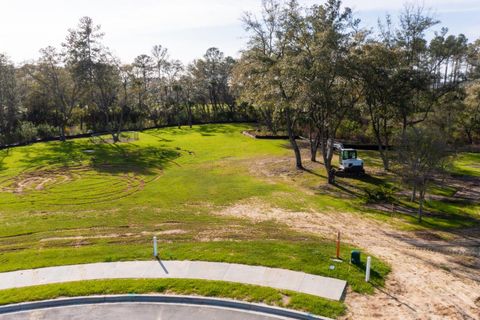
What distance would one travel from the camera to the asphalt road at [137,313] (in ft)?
40.4

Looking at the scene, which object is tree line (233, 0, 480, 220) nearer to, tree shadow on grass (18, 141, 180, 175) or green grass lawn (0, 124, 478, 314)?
green grass lawn (0, 124, 478, 314)

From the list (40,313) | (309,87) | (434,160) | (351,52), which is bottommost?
(40,313)

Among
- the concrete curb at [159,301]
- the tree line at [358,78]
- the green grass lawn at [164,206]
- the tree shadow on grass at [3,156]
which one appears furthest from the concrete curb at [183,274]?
the tree shadow on grass at [3,156]

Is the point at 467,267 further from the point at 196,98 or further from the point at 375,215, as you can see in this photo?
the point at 196,98

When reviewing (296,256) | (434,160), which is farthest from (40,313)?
(434,160)

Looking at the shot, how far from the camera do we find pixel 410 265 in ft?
52.1

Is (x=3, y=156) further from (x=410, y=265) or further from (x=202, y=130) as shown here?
(x=410, y=265)

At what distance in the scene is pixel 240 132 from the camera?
6369 cm

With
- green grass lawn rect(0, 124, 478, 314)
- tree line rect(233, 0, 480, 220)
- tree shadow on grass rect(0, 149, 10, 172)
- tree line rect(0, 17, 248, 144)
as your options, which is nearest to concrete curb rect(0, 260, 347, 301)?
green grass lawn rect(0, 124, 478, 314)

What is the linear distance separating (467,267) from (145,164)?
30.6 meters

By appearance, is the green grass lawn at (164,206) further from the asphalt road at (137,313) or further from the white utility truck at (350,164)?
the asphalt road at (137,313)

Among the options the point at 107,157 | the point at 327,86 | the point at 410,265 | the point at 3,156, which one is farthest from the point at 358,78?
the point at 3,156

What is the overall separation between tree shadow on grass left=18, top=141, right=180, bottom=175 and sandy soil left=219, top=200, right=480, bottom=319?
1719 centimetres

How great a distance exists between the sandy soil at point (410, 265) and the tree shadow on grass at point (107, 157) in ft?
56.4
